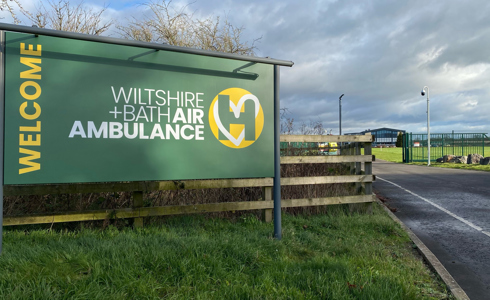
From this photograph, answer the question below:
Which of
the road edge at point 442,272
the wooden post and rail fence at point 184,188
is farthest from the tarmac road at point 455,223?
the wooden post and rail fence at point 184,188

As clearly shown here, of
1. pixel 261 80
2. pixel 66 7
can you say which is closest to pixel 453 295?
pixel 261 80

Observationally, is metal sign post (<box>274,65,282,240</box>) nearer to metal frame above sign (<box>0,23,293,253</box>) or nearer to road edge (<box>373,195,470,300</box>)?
metal frame above sign (<box>0,23,293,253</box>)

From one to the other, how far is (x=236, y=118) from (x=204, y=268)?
2.61 meters

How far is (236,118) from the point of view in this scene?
5445 mm

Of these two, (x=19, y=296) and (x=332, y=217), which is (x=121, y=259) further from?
(x=332, y=217)

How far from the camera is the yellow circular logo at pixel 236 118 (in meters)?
5.34

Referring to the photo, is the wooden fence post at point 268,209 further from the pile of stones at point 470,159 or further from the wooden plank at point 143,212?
the pile of stones at point 470,159

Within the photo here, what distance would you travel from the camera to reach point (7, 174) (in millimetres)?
4211

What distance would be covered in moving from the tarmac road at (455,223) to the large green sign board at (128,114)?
2.95 meters

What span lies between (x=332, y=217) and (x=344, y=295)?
350 cm

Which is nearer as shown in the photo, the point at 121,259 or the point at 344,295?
the point at 344,295

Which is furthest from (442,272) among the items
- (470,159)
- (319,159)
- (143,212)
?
(470,159)

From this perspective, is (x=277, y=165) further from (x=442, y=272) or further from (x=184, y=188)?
(x=442, y=272)

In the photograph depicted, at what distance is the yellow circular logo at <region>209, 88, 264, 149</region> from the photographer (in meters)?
5.34
